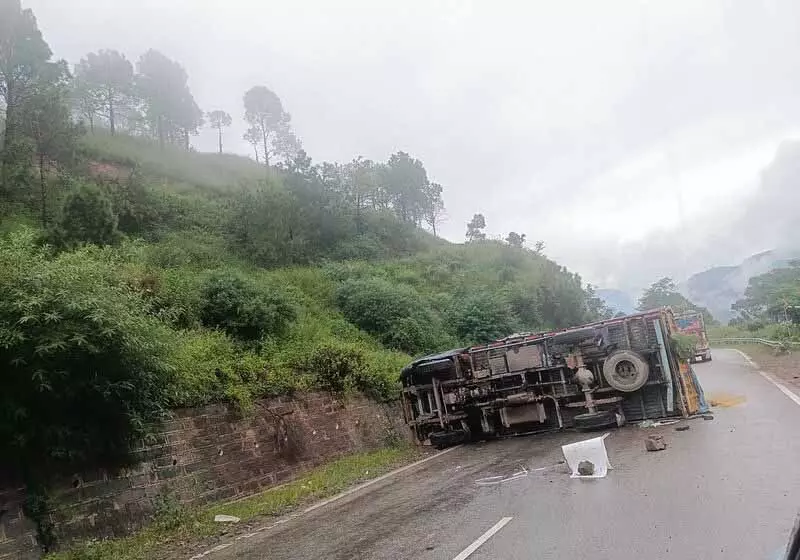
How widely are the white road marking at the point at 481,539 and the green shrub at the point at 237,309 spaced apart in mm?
12437

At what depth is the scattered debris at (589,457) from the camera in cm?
839

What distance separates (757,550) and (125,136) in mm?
66946

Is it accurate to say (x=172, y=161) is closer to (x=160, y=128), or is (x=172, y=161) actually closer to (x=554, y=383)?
(x=160, y=128)

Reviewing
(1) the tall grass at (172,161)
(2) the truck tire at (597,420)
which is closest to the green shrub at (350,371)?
(2) the truck tire at (597,420)

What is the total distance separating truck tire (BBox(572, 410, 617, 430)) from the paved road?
157 centimetres

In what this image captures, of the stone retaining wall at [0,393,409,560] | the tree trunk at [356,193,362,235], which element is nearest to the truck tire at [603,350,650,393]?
the stone retaining wall at [0,393,409,560]

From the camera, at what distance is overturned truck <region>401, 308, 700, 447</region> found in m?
12.7

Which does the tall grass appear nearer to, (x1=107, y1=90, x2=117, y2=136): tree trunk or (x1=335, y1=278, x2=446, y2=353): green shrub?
(x1=107, y1=90, x2=117, y2=136): tree trunk

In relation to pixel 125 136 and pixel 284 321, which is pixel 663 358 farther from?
pixel 125 136

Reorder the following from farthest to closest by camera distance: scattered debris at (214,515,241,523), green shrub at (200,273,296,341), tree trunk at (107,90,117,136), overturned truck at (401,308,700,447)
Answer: tree trunk at (107,90,117,136) → green shrub at (200,273,296,341) → overturned truck at (401,308,700,447) → scattered debris at (214,515,241,523)

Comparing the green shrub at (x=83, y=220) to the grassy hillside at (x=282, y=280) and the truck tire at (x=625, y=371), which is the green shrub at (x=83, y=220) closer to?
the grassy hillside at (x=282, y=280)

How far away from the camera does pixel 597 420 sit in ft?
41.9

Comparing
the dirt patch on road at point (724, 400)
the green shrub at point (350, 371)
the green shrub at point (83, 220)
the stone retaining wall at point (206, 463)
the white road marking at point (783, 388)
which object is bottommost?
the white road marking at point (783, 388)

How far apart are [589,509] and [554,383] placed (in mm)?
6897
